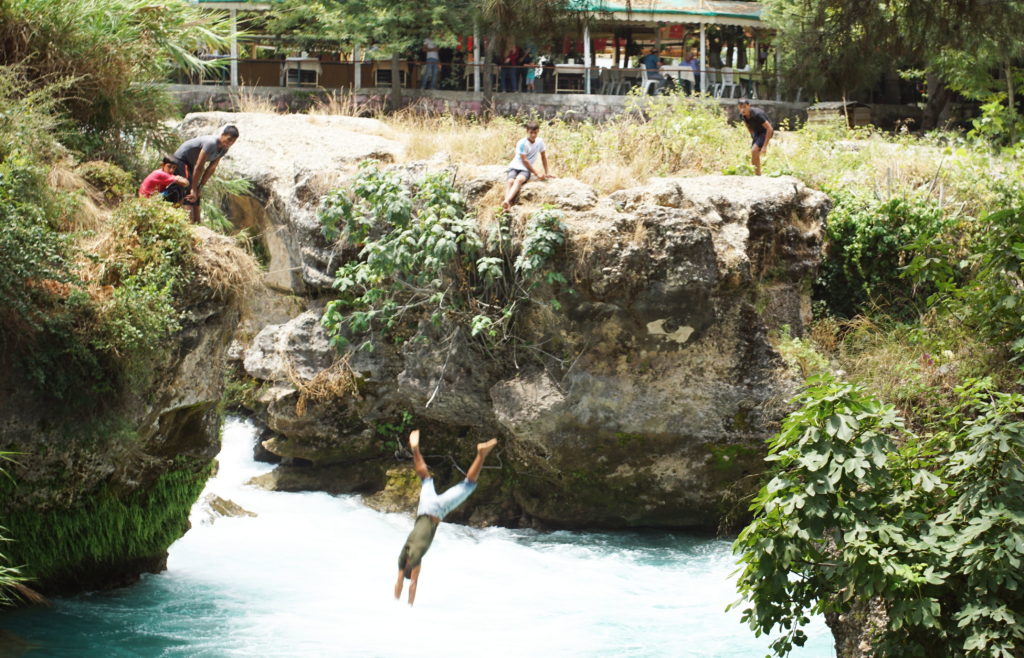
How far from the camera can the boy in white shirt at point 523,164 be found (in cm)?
1388

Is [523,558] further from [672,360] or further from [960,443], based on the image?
[960,443]

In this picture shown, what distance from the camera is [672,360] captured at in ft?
44.5

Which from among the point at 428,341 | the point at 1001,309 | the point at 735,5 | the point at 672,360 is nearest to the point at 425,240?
the point at 428,341

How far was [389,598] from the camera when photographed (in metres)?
12.1

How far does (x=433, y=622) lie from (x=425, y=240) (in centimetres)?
459

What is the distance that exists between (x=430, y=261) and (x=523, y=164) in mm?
1634

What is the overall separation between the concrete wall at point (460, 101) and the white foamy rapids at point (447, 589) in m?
11.4

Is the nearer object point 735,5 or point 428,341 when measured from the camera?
point 428,341

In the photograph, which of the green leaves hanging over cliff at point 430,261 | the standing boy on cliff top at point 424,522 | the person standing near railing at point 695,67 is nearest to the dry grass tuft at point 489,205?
the green leaves hanging over cliff at point 430,261

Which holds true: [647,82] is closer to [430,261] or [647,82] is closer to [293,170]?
[293,170]

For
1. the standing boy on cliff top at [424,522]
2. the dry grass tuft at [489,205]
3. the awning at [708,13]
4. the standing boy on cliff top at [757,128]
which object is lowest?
the standing boy on cliff top at [424,522]

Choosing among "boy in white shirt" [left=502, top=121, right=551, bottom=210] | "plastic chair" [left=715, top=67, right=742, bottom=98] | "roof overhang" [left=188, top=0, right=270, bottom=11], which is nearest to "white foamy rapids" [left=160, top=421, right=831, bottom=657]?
"boy in white shirt" [left=502, top=121, right=551, bottom=210]

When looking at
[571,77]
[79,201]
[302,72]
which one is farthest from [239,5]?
[79,201]

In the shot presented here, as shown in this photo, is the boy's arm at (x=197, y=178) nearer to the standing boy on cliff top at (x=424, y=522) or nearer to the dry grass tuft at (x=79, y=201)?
the dry grass tuft at (x=79, y=201)
